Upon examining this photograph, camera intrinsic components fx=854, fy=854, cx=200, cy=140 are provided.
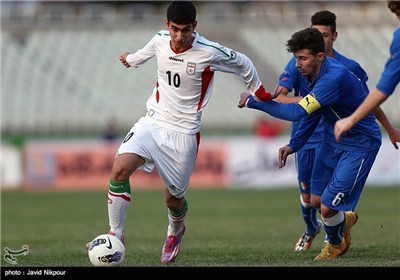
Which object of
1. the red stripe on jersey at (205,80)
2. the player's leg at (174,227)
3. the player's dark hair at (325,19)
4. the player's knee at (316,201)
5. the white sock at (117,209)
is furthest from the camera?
the player's dark hair at (325,19)

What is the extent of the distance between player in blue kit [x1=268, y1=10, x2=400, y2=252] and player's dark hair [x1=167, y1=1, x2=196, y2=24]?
1255 millimetres

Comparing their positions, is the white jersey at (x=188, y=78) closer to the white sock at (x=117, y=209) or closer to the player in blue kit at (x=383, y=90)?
the white sock at (x=117, y=209)

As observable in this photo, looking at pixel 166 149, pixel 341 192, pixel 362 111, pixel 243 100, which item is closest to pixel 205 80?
pixel 243 100

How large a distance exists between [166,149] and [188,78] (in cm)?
80

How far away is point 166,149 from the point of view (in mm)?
9102

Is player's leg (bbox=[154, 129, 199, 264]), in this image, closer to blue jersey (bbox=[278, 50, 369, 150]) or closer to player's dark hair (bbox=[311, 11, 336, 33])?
blue jersey (bbox=[278, 50, 369, 150])

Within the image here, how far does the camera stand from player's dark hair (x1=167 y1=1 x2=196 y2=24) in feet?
28.6

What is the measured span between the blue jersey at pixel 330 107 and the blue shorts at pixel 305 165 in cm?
107

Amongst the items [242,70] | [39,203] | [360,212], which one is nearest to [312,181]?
[242,70]

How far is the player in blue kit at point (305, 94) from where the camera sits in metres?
9.91

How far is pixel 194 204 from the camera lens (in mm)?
22812

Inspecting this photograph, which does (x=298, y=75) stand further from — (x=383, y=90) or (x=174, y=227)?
(x=383, y=90)

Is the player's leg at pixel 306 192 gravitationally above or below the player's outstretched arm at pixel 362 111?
below

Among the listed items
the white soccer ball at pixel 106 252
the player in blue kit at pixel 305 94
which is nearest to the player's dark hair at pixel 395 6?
the player in blue kit at pixel 305 94
